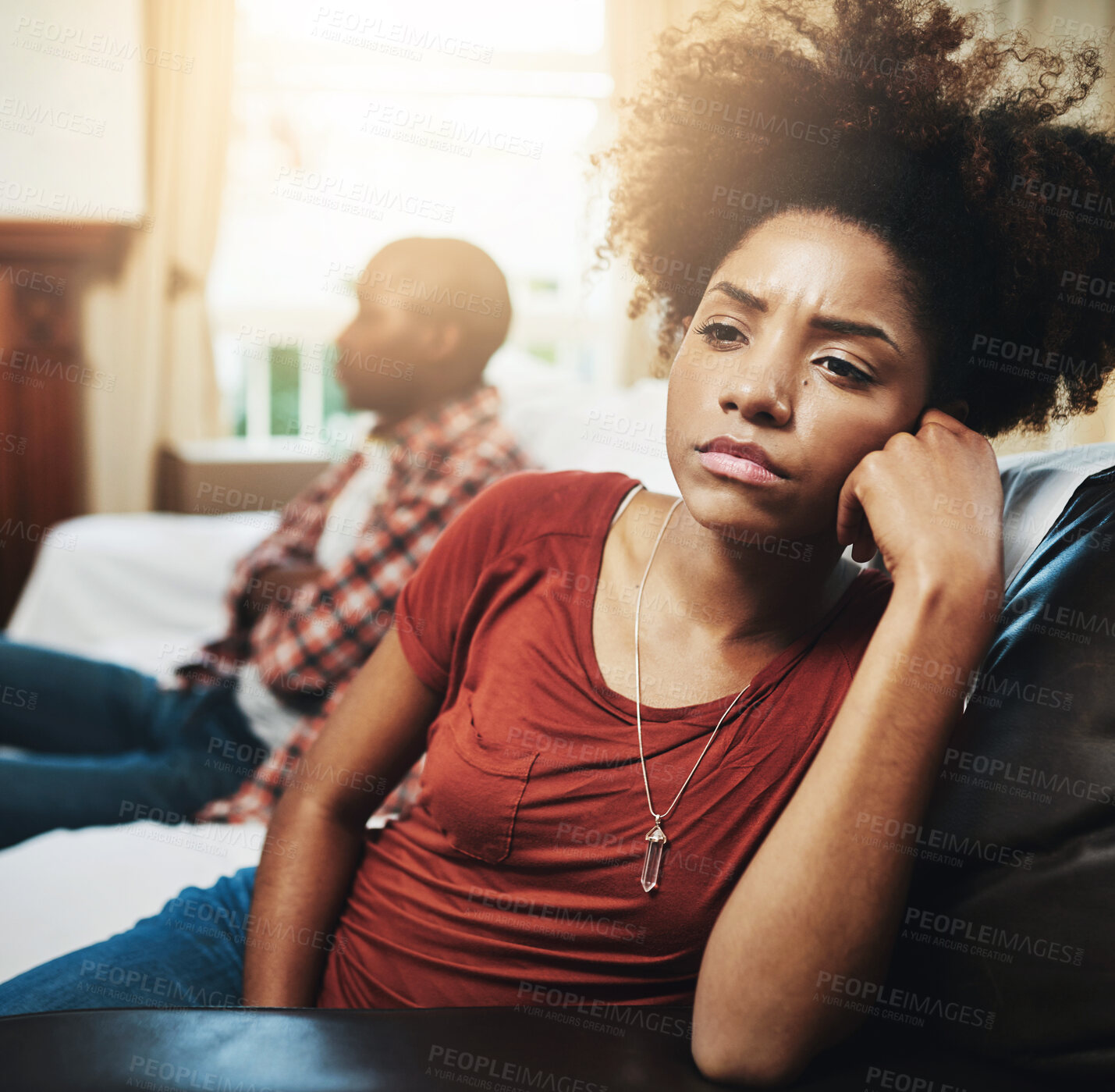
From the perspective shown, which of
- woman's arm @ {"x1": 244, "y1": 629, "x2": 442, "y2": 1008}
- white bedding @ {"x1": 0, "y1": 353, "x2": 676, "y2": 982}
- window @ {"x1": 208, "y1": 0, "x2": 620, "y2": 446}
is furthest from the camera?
window @ {"x1": 208, "y1": 0, "x2": 620, "y2": 446}

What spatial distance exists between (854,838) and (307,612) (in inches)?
40.7

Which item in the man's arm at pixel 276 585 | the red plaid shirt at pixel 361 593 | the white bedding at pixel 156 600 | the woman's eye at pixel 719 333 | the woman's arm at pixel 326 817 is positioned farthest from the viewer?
the man's arm at pixel 276 585

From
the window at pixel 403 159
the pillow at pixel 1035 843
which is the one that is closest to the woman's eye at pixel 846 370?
the pillow at pixel 1035 843

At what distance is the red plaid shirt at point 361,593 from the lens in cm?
144

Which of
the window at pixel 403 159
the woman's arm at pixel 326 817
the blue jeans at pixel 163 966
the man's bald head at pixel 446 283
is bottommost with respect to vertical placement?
the blue jeans at pixel 163 966

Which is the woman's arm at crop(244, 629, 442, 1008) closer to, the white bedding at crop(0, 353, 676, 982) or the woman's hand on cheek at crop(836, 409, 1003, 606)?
the white bedding at crop(0, 353, 676, 982)

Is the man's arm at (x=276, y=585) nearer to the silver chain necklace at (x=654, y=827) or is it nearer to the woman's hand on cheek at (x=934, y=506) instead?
the silver chain necklace at (x=654, y=827)

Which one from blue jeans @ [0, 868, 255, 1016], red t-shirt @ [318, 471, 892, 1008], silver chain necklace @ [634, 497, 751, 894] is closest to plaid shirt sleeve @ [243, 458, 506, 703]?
blue jeans @ [0, 868, 255, 1016]

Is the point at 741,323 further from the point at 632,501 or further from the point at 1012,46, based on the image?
the point at 1012,46

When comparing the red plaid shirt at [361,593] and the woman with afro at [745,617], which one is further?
the red plaid shirt at [361,593]

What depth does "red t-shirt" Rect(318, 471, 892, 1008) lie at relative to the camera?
2.60ft

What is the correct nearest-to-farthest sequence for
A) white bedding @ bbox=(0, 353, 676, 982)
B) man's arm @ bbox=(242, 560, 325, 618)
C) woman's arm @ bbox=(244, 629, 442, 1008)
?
1. woman's arm @ bbox=(244, 629, 442, 1008)
2. white bedding @ bbox=(0, 353, 676, 982)
3. man's arm @ bbox=(242, 560, 325, 618)

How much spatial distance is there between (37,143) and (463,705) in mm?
3001

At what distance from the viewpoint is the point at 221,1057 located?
0.63 m
